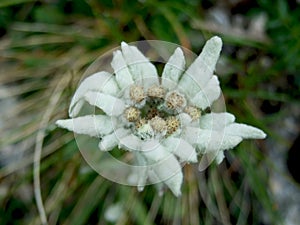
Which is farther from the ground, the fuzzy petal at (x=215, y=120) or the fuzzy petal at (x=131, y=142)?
the fuzzy petal at (x=215, y=120)

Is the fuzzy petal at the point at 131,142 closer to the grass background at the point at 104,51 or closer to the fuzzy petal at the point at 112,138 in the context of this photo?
the fuzzy petal at the point at 112,138

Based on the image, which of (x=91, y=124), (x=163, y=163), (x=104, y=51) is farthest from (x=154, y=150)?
(x=104, y=51)

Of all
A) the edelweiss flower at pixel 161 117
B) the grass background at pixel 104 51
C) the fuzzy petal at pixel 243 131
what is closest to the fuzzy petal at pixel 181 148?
the edelweiss flower at pixel 161 117

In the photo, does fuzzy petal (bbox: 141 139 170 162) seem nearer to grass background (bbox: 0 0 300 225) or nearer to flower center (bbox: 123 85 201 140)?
flower center (bbox: 123 85 201 140)

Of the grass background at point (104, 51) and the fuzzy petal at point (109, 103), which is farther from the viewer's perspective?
the grass background at point (104, 51)

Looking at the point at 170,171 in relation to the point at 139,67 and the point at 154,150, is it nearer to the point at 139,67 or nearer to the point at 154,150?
the point at 154,150

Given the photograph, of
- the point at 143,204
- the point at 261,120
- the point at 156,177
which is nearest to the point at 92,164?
the point at 143,204

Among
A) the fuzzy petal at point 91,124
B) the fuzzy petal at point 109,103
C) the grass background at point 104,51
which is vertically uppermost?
the fuzzy petal at point 109,103
